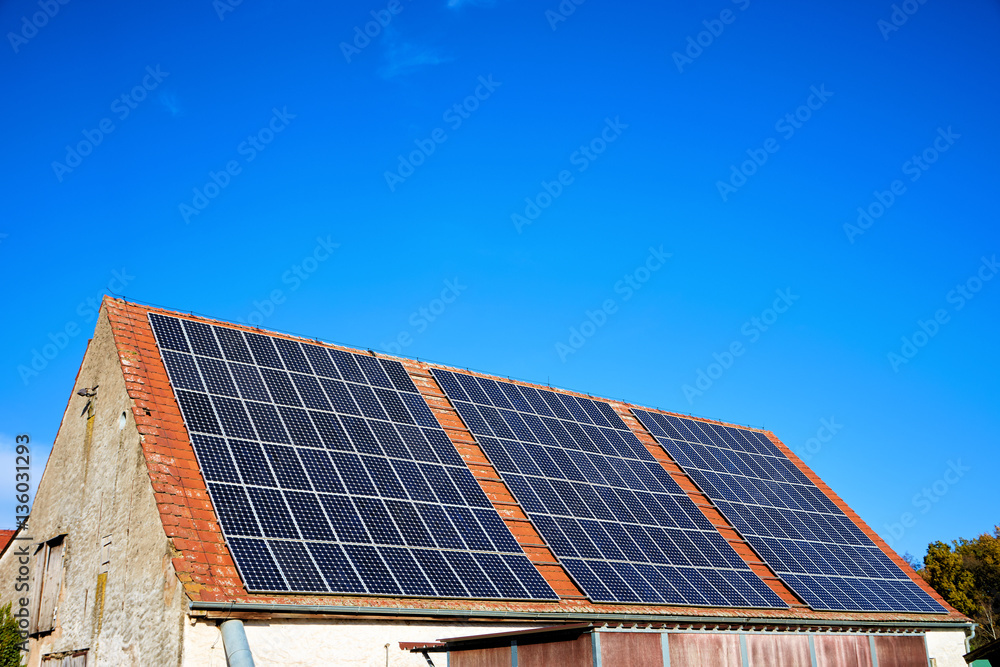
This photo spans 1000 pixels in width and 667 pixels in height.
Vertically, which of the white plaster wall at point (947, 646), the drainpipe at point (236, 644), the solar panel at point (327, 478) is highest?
the solar panel at point (327, 478)

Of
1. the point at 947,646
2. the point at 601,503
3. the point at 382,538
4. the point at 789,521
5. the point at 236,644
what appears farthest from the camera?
the point at 789,521

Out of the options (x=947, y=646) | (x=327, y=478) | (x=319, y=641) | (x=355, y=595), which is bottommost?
(x=319, y=641)

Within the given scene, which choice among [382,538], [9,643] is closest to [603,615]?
[382,538]

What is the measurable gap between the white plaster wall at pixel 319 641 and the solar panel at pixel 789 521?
11.8 m

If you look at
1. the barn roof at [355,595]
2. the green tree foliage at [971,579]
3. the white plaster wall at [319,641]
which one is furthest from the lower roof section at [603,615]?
the green tree foliage at [971,579]

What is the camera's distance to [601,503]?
21.9m

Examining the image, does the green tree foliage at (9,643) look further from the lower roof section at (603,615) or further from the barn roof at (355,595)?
the lower roof section at (603,615)

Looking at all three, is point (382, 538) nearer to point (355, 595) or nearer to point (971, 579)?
A: point (355, 595)

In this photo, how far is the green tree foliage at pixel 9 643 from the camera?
1808cm

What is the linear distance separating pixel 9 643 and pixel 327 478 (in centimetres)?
813

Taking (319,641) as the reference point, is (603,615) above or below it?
above

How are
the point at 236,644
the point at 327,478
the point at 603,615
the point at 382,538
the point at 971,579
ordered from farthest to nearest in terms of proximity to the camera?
the point at 971,579
the point at 603,615
the point at 327,478
the point at 382,538
the point at 236,644

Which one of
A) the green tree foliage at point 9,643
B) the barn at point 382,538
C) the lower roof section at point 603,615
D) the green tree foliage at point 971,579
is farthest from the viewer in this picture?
the green tree foliage at point 971,579

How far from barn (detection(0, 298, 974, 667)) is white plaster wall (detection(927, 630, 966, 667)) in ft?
0.20
